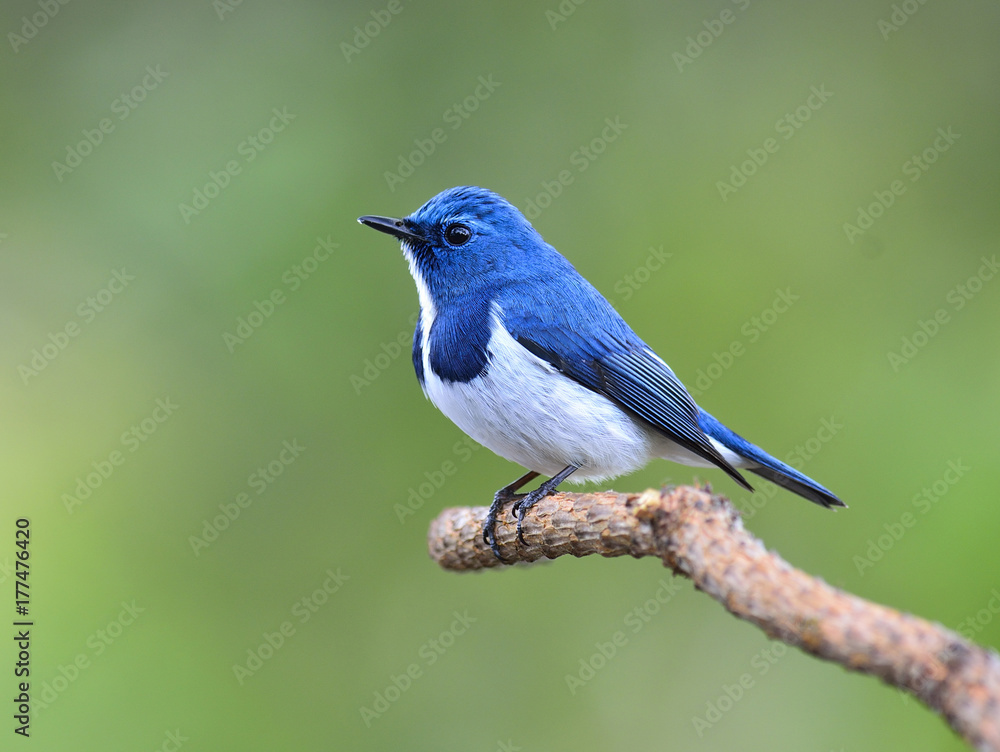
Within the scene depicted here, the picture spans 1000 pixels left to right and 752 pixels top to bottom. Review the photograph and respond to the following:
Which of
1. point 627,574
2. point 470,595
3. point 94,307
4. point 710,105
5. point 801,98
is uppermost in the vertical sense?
point 801,98

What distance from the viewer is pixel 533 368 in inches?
144

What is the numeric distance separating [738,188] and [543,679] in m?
3.25

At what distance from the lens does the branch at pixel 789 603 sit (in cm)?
158

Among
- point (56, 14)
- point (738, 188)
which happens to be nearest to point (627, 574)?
point (738, 188)

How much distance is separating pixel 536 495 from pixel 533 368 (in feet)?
1.70

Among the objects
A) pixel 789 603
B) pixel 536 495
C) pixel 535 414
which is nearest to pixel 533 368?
pixel 535 414

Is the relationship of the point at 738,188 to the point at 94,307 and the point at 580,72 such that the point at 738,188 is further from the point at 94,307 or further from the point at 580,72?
the point at 94,307

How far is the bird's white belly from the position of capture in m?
3.59

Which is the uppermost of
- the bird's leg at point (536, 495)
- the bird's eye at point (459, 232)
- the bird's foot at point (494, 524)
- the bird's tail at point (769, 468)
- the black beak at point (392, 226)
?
the bird's tail at point (769, 468)

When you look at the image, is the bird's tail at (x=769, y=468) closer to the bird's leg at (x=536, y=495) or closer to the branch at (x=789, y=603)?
the bird's leg at (x=536, y=495)

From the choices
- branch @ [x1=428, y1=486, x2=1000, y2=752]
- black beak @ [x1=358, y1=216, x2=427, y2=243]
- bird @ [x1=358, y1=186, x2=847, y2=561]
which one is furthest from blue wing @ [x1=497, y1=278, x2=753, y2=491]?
branch @ [x1=428, y1=486, x2=1000, y2=752]

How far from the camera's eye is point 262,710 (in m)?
4.59

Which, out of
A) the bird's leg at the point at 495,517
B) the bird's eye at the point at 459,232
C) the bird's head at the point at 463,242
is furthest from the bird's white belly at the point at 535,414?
the bird's eye at the point at 459,232

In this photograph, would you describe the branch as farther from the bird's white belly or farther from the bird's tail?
the bird's tail
